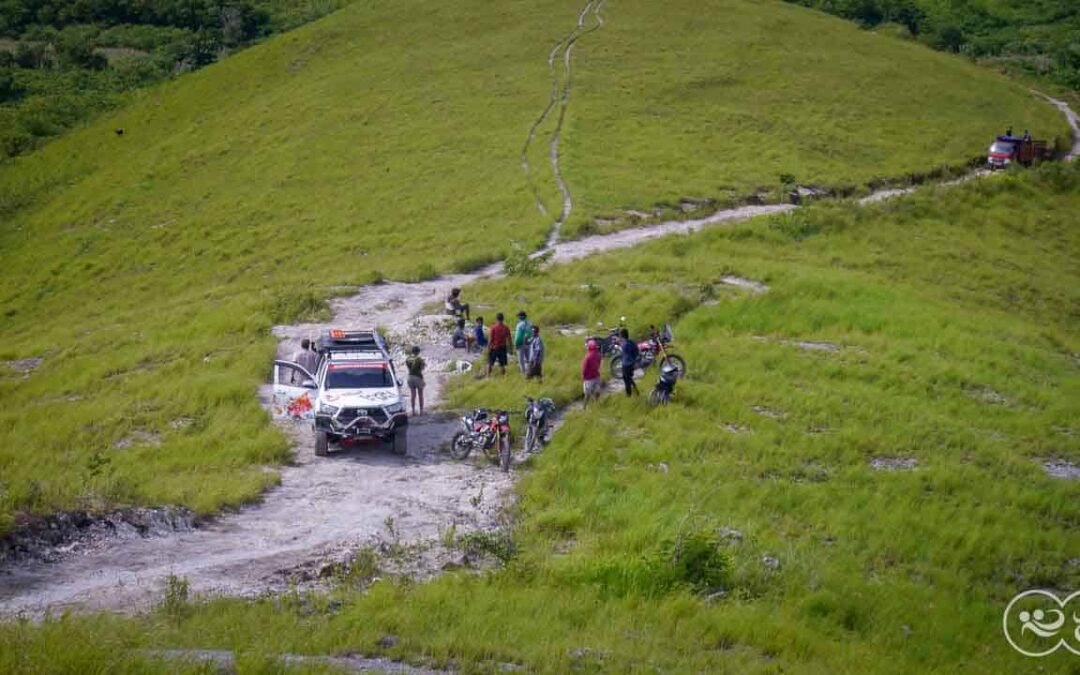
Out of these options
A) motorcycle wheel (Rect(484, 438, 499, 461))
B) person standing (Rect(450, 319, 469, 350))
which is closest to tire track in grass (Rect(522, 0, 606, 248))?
person standing (Rect(450, 319, 469, 350))

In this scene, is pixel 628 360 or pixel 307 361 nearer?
pixel 628 360

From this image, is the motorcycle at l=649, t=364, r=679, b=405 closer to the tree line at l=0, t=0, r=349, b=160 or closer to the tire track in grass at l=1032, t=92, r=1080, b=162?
the tire track in grass at l=1032, t=92, r=1080, b=162

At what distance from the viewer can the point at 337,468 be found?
18953 mm

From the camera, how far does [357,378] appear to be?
2044cm

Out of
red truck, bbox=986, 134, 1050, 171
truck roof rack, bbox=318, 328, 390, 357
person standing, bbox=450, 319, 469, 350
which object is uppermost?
red truck, bbox=986, 134, 1050, 171

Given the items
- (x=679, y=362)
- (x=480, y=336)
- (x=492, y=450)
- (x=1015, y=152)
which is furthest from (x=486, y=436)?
(x=1015, y=152)

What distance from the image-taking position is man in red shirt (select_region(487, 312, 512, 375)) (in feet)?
77.4

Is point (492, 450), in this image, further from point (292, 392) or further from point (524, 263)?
point (524, 263)

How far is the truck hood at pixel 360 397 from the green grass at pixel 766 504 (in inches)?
113

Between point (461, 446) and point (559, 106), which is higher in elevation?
point (559, 106)

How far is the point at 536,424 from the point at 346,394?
383cm

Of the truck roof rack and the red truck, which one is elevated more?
the red truck

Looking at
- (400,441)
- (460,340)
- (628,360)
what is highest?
(628,360)

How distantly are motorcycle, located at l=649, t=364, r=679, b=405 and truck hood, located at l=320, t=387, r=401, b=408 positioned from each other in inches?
218
